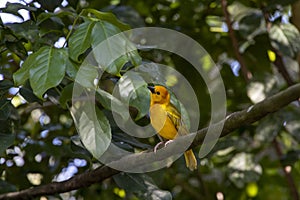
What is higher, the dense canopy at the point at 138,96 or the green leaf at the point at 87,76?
the green leaf at the point at 87,76

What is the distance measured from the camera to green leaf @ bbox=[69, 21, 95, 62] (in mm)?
2073

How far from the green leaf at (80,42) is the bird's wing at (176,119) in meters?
0.96

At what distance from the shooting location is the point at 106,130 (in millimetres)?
2172

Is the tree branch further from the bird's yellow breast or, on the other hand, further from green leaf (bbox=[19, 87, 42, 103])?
the bird's yellow breast

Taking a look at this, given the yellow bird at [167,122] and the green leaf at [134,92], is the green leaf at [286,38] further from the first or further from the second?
the green leaf at [134,92]

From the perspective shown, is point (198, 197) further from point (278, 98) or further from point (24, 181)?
point (278, 98)

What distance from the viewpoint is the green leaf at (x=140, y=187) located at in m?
2.76

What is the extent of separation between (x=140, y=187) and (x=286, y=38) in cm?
127

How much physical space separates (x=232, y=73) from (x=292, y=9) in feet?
1.74

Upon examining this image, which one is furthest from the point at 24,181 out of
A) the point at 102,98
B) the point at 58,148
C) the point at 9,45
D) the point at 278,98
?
the point at 278,98

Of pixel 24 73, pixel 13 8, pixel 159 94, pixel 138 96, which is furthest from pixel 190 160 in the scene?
pixel 24 73

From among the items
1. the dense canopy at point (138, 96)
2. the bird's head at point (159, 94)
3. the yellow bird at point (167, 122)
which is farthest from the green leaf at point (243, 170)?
the bird's head at point (159, 94)

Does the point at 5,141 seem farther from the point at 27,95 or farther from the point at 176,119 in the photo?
the point at 176,119

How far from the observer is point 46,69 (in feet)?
6.54
